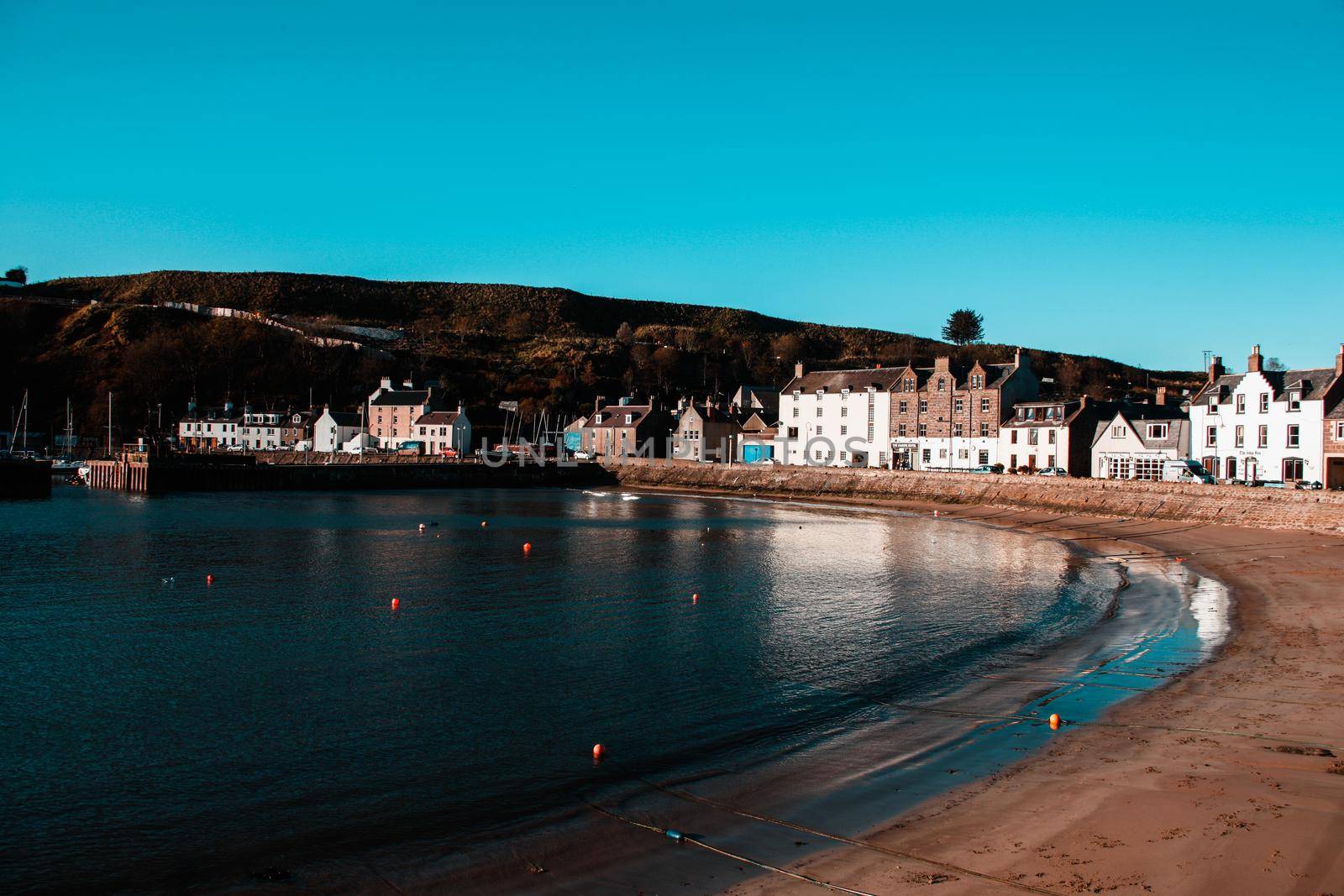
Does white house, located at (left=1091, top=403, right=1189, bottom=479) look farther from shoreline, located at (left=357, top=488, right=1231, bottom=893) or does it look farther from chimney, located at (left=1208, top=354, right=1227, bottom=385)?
shoreline, located at (left=357, top=488, right=1231, bottom=893)

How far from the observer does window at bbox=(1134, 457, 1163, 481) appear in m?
55.7

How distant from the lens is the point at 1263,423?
49750mm

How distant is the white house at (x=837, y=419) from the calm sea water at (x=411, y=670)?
3330 cm

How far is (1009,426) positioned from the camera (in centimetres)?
6475

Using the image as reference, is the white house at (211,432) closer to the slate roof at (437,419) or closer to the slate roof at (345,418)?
the slate roof at (345,418)

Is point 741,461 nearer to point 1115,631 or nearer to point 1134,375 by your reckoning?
point 1115,631

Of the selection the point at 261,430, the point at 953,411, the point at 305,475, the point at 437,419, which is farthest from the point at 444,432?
the point at 953,411

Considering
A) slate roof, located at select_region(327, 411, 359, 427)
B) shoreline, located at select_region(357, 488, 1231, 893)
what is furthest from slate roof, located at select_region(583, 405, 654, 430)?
shoreline, located at select_region(357, 488, 1231, 893)

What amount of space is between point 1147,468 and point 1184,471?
441 centimetres

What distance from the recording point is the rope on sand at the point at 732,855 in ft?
29.2

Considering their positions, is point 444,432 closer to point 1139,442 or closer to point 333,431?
point 333,431

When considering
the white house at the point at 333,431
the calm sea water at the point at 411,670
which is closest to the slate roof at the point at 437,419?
the white house at the point at 333,431

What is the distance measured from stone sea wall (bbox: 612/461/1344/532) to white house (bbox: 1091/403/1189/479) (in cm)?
436


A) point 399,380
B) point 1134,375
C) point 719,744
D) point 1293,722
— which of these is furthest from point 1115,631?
point 1134,375
